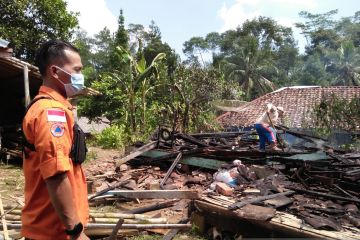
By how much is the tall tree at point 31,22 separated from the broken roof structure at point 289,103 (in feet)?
35.3

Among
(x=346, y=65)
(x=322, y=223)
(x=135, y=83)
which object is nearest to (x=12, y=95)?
(x=135, y=83)

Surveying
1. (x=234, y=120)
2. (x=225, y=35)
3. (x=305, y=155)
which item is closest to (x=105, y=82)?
(x=234, y=120)

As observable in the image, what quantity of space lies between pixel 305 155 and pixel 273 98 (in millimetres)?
18146

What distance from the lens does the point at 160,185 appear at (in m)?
7.23

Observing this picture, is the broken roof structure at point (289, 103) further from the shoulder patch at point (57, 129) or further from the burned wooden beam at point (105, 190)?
the shoulder patch at point (57, 129)

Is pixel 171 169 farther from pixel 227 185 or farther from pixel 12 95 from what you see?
pixel 12 95

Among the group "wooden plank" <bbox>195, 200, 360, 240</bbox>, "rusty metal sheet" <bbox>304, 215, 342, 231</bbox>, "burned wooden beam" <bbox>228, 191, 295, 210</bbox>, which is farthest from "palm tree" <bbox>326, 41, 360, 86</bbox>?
"wooden plank" <bbox>195, 200, 360, 240</bbox>

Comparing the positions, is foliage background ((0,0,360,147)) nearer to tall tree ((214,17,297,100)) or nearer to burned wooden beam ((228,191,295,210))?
tall tree ((214,17,297,100))

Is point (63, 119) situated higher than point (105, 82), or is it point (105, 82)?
point (105, 82)

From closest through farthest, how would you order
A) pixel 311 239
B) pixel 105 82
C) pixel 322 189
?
pixel 311 239
pixel 322 189
pixel 105 82

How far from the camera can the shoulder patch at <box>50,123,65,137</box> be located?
83.3 inches

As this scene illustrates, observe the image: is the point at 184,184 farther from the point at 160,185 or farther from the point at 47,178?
the point at 47,178

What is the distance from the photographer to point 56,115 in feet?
7.12

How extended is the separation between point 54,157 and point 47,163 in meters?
0.05
